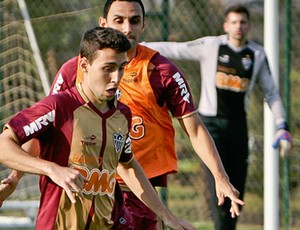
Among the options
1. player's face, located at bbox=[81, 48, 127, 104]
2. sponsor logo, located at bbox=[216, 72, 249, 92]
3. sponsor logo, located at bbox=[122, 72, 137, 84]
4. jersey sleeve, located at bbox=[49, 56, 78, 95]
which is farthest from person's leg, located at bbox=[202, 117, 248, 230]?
player's face, located at bbox=[81, 48, 127, 104]

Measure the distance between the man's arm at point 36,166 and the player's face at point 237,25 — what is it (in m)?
4.05

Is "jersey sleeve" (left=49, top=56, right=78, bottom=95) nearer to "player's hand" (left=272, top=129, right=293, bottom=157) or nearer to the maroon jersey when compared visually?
the maroon jersey

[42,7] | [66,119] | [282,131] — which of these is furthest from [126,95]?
[42,7]

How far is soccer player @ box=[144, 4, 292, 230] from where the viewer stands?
27.4 ft

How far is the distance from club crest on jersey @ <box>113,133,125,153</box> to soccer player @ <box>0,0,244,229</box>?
0.85 metres

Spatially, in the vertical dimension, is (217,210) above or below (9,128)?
below

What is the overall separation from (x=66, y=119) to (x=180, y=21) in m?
5.33

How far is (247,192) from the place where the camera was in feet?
34.3

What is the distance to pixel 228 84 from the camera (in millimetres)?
8375

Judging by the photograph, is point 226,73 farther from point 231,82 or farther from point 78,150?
point 78,150

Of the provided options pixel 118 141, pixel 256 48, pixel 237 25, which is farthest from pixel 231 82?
pixel 118 141

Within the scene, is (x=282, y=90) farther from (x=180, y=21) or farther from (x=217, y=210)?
(x=217, y=210)

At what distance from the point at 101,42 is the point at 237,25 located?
362 cm

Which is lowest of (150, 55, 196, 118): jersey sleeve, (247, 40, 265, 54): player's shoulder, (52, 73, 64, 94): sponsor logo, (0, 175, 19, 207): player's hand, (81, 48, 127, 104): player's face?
(247, 40, 265, 54): player's shoulder
